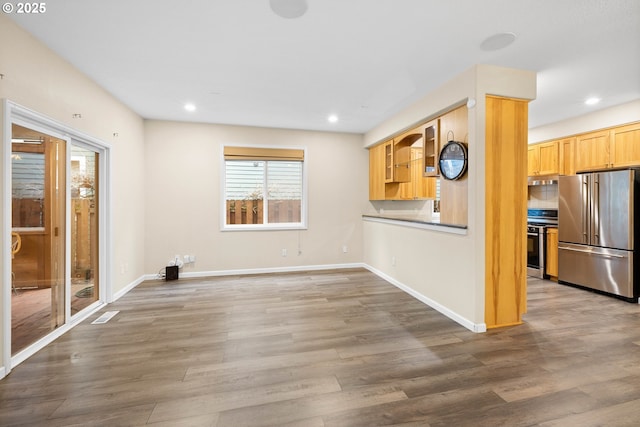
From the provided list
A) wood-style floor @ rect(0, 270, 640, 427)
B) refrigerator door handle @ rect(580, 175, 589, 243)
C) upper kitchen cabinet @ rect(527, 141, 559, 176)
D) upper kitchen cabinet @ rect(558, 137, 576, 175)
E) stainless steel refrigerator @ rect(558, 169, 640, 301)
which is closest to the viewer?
wood-style floor @ rect(0, 270, 640, 427)

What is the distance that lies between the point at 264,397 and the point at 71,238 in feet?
8.96

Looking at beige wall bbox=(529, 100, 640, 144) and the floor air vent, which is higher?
beige wall bbox=(529, 100, 640, 144)

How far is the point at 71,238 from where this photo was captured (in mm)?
3023

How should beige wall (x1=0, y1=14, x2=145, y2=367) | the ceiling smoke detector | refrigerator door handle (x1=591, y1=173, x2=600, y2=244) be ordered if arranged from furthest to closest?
refrigerator door handle (x1=591, y1=173, x2=600, y2=244)
beige wall (x1=0, y1=14, x2=145, y2=367)
the ceiling smoke detector

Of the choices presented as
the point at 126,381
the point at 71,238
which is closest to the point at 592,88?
the point at 126,381

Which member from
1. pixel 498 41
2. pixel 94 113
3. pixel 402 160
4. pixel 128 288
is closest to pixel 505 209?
pixel 498 41

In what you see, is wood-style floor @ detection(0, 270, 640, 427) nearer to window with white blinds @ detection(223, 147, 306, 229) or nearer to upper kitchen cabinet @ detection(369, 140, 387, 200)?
window with white blinds @ detection(223, 147, 306, 229)

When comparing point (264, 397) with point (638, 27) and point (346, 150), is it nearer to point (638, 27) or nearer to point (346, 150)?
point (638, 27)

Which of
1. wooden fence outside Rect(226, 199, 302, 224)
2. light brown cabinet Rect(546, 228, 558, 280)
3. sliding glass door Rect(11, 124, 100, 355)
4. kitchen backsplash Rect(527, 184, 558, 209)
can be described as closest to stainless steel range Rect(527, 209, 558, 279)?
light brown cabinet Rect(546, 228, 558, 280)

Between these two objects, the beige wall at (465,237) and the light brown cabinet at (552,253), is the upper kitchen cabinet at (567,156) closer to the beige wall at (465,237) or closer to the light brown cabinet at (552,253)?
the light brown cabinet at (552,253)

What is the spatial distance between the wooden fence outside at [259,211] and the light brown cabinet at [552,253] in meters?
4.26

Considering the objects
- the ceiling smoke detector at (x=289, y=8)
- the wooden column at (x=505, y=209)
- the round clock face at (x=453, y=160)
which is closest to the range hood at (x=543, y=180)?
the wooden column at (x=505, y=209)

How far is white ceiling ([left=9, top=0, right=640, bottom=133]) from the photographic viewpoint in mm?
2023

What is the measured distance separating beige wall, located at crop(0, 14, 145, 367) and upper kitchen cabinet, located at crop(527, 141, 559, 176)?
6.76m
